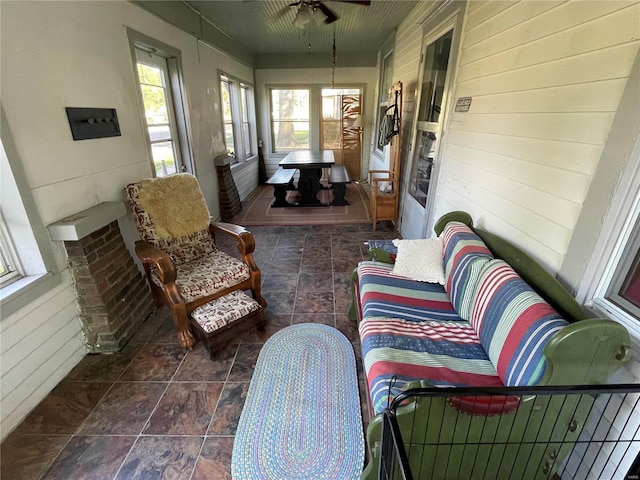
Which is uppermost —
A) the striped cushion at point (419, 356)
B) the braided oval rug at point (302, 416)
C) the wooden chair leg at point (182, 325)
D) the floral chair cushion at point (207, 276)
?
the striped cushion at point (419, 356)

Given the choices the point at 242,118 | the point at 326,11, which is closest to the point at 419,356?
the point at 326,11

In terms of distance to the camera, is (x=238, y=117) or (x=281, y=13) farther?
(x=238, y=117)

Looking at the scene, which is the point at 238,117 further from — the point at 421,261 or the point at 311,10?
the point at 421,261

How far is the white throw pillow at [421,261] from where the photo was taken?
1996mm

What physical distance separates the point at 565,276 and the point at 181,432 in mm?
1957

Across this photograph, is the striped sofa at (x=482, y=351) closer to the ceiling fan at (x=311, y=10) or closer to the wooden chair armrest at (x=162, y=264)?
the wooden chair armrest at (x=162, y=264)

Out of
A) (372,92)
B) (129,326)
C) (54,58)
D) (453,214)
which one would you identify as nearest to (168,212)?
(129,326)

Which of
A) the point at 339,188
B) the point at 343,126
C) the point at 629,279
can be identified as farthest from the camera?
the point at 343,126

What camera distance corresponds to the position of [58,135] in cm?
180

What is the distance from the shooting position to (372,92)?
660cm

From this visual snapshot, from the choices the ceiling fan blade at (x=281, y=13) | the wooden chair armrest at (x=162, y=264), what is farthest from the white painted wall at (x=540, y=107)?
the wooden chair armrest at (x=162, y=264)

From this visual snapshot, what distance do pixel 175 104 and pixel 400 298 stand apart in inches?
125

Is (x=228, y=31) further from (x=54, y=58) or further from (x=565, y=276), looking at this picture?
(x=565, y=276)

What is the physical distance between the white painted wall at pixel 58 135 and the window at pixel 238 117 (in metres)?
2.46
